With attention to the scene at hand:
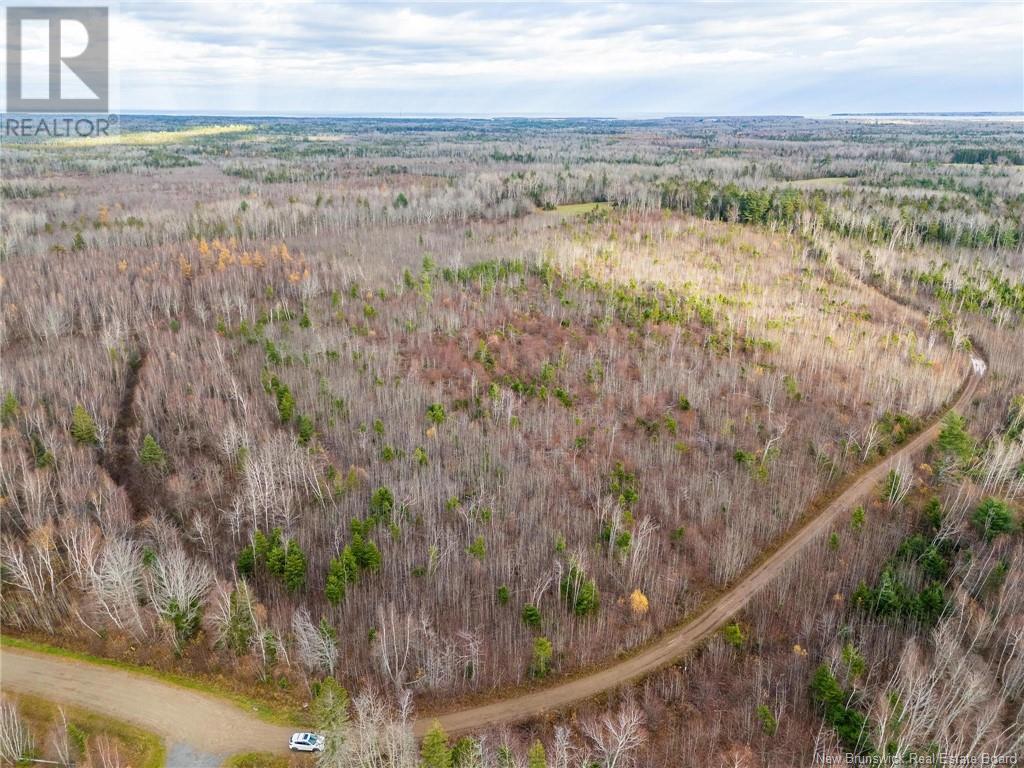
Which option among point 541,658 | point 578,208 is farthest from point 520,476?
point 578,208

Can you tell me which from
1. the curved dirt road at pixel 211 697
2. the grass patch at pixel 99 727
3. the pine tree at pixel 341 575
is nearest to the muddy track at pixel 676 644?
the curved dirt road at pixel 211 697

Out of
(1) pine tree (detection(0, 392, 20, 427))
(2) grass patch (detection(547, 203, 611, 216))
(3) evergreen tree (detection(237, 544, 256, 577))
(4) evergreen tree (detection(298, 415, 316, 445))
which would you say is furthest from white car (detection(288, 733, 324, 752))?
(2) grass patch (detection(547, 203, 611, 216))

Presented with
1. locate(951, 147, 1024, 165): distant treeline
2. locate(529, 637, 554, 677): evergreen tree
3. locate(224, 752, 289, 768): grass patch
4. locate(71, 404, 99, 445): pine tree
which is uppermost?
locate(951, 147, 1024, 165): distant treeline

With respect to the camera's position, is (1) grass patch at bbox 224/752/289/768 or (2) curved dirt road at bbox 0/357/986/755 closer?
(1) grass patch at bbox 224/752/289/768

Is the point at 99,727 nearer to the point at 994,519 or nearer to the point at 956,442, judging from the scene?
the point at 994,519

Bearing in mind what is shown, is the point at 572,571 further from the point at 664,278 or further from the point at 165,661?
the point at 664,278

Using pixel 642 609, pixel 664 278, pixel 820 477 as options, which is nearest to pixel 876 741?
pixel 642 609

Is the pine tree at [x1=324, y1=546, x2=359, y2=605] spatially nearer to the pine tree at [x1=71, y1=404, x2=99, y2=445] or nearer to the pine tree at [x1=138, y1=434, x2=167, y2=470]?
the pine tree at [x1=138, y1=434, x2=167, y2=470]
